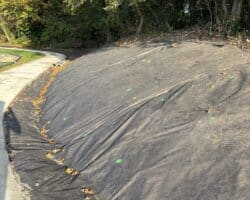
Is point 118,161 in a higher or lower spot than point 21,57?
higher

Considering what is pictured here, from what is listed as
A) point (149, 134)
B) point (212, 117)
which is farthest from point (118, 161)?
point (212, 117)

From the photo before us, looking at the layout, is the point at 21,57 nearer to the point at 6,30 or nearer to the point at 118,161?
the point at 6,30

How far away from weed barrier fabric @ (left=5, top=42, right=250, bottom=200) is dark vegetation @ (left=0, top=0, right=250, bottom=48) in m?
5.13

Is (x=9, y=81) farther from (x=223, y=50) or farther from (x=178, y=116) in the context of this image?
(x=178, y=116)

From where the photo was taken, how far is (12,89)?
13156 mm

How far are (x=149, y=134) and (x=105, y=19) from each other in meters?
17.8

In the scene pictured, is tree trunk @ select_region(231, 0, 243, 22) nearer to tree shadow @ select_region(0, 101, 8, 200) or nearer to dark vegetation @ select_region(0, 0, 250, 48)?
dark vegetation @ select_region(0, 0, 250, 48)

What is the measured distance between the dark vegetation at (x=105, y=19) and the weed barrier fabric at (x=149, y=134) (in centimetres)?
513

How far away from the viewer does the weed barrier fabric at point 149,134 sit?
5.11 metres

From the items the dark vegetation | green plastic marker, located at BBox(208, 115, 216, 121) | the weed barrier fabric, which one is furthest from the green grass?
green plastic marker, located at BBox(208, 115, 216, 121)

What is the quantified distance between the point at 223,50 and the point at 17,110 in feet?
17.5

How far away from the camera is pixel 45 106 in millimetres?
11023

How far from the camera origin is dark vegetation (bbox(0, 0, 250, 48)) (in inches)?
595

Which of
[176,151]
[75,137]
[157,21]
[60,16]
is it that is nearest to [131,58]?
[75,137]
